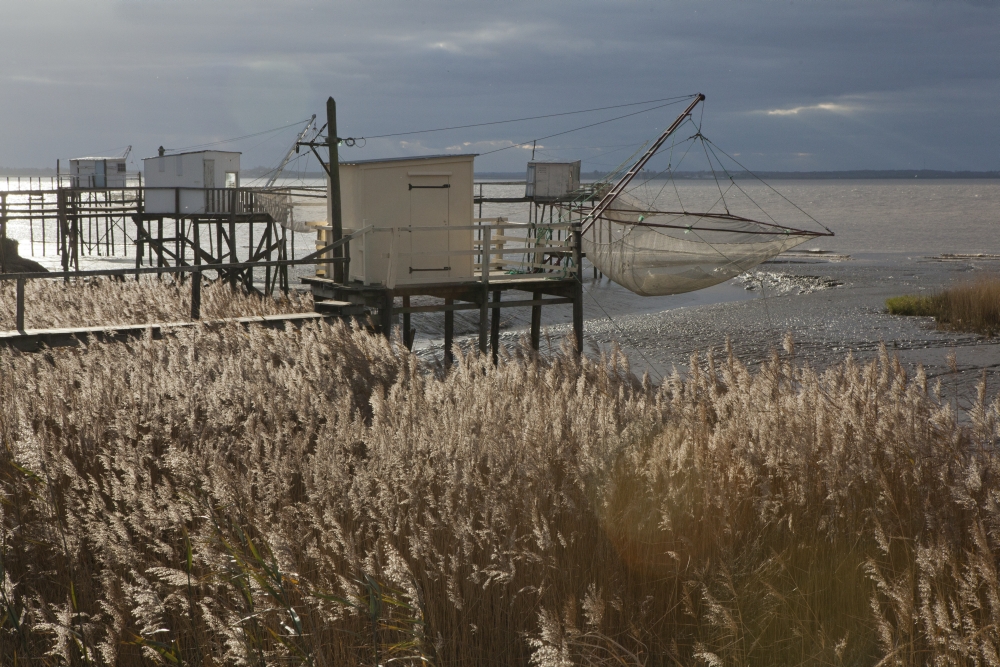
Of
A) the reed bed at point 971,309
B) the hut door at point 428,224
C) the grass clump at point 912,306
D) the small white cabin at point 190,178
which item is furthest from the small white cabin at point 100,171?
the reed bed at point 971,309

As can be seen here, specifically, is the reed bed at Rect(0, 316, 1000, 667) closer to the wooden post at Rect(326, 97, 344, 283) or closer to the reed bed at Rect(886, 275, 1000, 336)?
the wooden post at Rect(326, 97, 344, 283)

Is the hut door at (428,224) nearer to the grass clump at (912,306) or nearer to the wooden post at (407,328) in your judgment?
the wooden post at (407,328)

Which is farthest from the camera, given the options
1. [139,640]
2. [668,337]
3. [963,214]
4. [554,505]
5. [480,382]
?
[963,214]

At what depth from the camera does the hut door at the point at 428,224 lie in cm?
1566

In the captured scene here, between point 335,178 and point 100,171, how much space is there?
4475cm

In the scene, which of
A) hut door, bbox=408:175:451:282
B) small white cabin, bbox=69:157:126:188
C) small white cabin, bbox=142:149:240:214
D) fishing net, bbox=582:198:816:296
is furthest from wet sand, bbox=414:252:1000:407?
small white cabin, bbox=69:157:126:188

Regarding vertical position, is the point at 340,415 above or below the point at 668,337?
above

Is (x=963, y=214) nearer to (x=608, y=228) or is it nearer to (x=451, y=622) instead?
(x=608, y=228)

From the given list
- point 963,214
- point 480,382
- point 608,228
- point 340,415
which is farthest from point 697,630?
point 963,214

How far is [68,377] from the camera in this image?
22.6 ft

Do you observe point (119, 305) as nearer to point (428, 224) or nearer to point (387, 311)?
point (387, 311)

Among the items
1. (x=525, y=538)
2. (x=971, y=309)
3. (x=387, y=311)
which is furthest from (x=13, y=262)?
(x=525, y=538)

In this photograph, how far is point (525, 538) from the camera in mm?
3984

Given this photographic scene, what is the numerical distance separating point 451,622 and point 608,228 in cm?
1704
